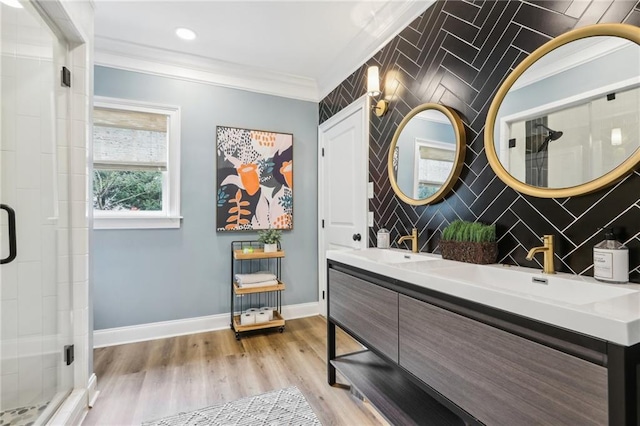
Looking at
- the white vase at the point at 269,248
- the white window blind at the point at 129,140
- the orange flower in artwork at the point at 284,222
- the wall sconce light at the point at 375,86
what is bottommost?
the white vase at the point at 269,248

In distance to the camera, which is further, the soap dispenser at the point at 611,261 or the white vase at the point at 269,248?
the white vase at the point at 269,248

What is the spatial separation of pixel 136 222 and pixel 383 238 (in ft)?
7.13

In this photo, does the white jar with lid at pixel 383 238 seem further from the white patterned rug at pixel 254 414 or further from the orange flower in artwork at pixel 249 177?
the orange flower in artwork at pixel 249 177

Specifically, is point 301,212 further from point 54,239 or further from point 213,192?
point 54,239

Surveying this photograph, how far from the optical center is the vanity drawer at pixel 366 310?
1.40m

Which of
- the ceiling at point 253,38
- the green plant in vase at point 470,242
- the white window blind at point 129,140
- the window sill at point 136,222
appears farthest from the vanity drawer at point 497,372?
the white window blind at point 129,140

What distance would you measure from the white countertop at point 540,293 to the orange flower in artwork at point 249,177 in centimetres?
159

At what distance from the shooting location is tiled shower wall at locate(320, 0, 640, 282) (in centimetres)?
114

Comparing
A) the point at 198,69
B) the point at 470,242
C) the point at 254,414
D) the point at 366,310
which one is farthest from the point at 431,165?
the point at 198,69

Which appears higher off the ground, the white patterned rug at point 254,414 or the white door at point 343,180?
the white door at point 343,180

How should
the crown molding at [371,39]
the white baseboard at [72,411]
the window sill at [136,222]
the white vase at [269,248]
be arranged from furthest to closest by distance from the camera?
the white vase at [269,248] < the window sill at [136,222] < the crown molding at [371,39] < the white baseboard at [72,411]

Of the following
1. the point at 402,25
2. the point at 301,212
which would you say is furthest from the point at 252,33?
the point at 301,212

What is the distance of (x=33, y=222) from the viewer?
150 cm

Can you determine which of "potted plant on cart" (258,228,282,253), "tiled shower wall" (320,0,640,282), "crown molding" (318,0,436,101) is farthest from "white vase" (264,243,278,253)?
"crown molding" (318,0,436,101)
